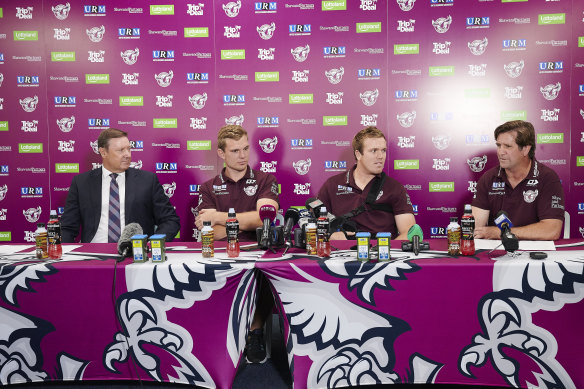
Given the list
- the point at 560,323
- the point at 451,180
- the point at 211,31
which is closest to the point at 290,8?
the point at 211,31

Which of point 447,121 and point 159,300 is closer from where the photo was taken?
point 159,300

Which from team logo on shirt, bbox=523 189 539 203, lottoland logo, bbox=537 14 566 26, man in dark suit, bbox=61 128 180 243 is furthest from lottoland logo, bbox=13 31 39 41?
lottoland logo, bbox=537 14 566 26

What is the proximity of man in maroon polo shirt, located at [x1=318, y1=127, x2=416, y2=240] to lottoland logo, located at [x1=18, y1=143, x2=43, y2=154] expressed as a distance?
309 centimetres

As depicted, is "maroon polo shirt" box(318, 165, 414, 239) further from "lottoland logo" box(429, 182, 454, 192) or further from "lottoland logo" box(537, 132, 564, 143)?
"lottoland logo" box(537, 132, 564, 143)

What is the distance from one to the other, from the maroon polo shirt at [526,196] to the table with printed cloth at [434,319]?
91cm

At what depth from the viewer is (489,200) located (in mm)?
3102

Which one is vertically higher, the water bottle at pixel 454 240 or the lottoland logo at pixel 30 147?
the lottoland logo at pixel 30 147

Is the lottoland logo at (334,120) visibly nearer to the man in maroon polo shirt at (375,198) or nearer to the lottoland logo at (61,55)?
the man in maroon polo shirt at (375,198)

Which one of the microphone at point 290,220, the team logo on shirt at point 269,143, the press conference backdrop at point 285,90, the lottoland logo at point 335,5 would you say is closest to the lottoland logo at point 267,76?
the press conference backdrop at point 285,90

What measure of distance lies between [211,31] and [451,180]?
271 centimetres

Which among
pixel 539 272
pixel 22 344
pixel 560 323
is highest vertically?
pixel 539 272

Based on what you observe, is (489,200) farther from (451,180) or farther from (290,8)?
(290,8)

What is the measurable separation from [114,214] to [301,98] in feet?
6.67

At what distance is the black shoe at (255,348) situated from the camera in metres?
2.48
